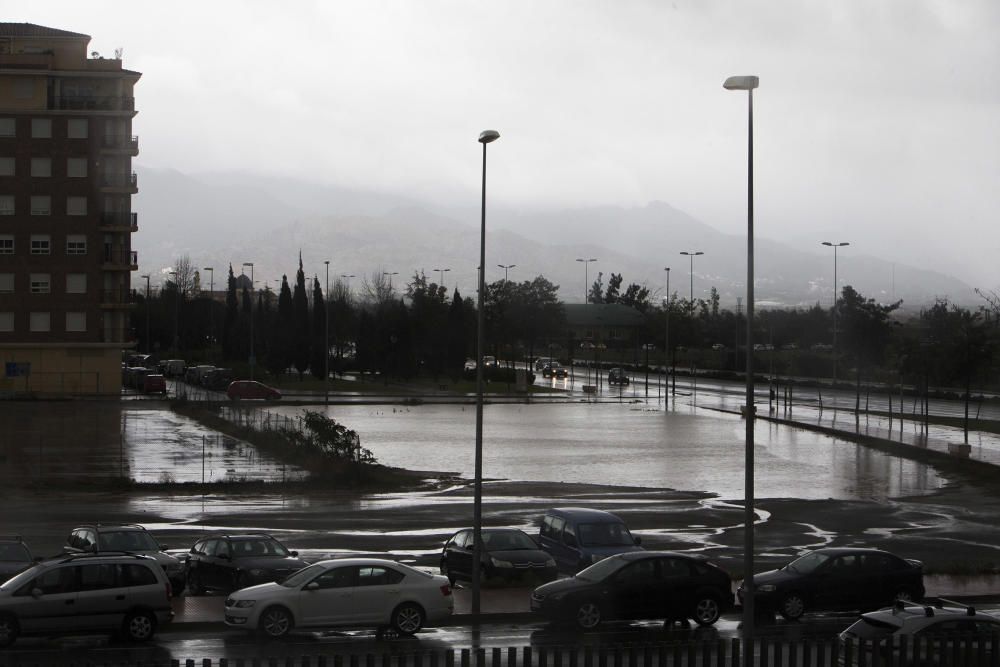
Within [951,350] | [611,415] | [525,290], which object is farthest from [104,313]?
[525,290]

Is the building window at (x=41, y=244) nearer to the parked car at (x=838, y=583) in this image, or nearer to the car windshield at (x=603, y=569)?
the car windshield at (x=603, y=569)

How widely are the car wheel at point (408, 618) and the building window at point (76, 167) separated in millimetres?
70780

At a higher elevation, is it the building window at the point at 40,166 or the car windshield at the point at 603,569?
the building window at the point at 40,166

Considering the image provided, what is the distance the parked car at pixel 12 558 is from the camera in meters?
19.3

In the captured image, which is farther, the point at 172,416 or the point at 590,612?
the point at 172,416

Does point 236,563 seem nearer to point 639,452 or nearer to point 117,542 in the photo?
point 117,542

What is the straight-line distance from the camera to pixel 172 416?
64.0 m

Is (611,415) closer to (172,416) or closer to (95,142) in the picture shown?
(172,416)

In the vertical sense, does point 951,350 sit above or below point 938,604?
above

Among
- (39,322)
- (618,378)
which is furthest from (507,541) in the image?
(618,378)

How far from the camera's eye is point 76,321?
81.4 m

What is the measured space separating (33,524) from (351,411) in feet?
Answer: 138

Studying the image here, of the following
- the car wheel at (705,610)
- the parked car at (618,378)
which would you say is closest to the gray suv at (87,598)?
the car wheel at (705,610)

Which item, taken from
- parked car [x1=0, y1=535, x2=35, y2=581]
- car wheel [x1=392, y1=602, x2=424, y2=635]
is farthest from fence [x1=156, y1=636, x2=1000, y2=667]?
parked car [x1=0, y1=535, x2=35, y2=581]
